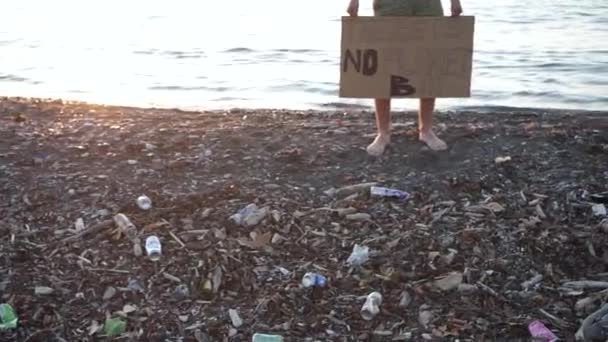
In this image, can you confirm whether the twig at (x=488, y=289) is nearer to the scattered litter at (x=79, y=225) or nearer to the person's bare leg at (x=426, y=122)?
the person's bare leg at (x=426, y=122)

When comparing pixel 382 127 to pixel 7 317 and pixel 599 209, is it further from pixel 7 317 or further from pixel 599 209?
pixel 7 317

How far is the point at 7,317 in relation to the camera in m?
3.41

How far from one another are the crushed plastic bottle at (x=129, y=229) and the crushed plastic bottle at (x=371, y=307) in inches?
45.7

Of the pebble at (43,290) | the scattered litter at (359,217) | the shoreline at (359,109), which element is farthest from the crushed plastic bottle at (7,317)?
the shoreline at (359,109)

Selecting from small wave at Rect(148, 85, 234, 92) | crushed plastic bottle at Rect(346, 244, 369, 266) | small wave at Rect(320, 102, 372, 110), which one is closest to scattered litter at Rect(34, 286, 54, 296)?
crushed plastic bottle at Rect(346, 244, 369, 266)

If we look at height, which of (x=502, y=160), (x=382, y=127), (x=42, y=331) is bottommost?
(x=42, y=331)

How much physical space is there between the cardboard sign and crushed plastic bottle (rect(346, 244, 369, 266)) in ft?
4.91

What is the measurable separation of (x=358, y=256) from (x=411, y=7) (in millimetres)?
1896

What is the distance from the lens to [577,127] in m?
6.12

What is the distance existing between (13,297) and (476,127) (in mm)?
3577

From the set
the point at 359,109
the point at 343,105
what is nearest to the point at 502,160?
the point at 359,109

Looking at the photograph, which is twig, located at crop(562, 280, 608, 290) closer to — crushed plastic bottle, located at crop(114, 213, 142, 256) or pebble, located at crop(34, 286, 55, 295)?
crushed plastic bottle, located at crop(114, 213, 142, 256)

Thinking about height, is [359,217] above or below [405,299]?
above

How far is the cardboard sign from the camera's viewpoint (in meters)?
4.97
